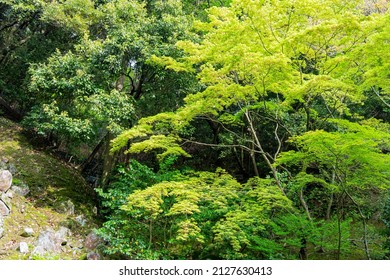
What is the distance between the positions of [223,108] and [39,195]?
512 cm

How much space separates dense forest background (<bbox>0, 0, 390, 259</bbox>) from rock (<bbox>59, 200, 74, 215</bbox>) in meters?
0.87

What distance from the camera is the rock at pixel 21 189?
7684mm

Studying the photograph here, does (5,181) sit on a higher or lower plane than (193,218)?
higher

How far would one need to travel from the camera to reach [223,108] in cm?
779

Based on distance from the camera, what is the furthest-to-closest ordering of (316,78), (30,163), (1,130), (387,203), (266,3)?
(1,130), (30,163), (387,203), (266,3), (316,78)

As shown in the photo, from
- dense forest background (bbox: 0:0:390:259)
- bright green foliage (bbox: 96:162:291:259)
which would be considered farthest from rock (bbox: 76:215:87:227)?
bright green foliage (bbox: 96:162:291:259)

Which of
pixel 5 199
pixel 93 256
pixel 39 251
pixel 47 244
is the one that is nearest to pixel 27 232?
pixel 47 244

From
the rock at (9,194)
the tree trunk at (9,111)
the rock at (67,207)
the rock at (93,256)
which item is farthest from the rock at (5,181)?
the tree trunk at (9,111)

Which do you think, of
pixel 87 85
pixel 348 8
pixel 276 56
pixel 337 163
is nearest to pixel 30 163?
pixel 87 85

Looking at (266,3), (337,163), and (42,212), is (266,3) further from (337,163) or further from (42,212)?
(42,212)

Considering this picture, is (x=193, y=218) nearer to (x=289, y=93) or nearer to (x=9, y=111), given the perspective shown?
(x=289, y=93)

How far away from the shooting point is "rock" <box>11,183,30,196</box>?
7684mm

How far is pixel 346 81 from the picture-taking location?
6664mm

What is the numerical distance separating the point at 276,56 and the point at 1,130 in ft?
28.1
